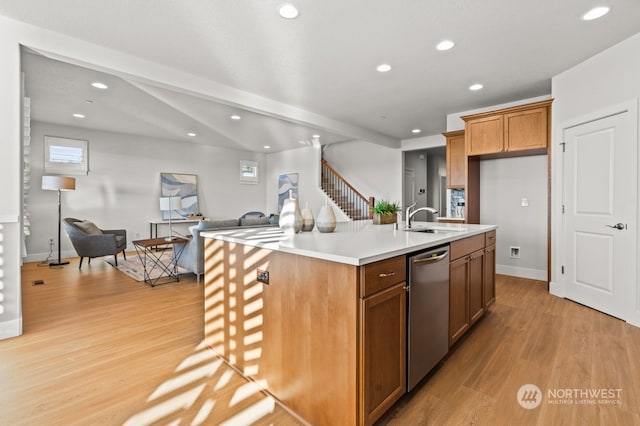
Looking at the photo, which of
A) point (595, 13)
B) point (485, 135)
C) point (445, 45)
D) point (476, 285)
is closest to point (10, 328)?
point (476, 285)

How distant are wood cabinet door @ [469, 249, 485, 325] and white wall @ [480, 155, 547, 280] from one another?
249 cm

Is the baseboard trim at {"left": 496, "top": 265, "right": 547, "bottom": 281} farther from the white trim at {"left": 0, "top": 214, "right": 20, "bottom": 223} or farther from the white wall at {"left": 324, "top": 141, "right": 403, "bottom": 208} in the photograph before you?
the white trim at {"left": 0, "top": 214, "right": 20, "bottom": 223}

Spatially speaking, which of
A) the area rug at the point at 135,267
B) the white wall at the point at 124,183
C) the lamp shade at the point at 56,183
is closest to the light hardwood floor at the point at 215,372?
the area rug at the point at 135,267

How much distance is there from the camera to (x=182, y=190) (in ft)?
26.1

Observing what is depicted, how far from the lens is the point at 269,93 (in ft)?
14.1

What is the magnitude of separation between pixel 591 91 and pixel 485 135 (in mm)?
1227

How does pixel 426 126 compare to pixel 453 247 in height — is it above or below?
above

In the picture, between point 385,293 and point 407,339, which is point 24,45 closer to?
point 385,293

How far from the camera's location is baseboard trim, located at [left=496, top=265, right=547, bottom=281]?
4547 millimetres

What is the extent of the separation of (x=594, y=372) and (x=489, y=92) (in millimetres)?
3644

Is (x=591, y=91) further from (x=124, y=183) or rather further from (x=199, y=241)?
(x=124, y=183)

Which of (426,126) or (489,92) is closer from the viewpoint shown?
(489,92)

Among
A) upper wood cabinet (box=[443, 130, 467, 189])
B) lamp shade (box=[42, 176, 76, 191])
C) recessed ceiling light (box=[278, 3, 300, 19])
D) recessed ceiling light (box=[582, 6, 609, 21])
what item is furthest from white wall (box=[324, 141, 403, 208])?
lamp shade (box=[42, 176, 76, 191])

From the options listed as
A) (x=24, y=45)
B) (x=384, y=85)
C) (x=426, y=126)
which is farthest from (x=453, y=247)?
(x=426, y=126)
